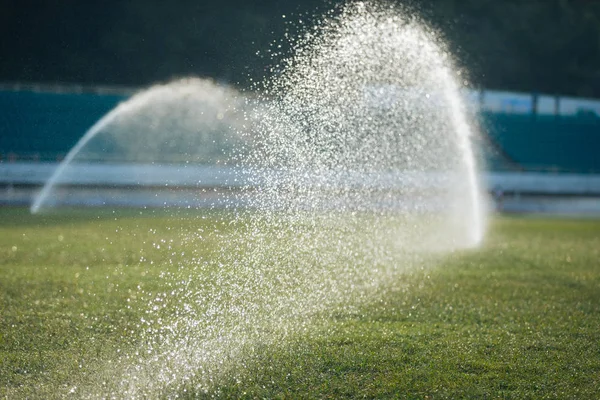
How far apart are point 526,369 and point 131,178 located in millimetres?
16358

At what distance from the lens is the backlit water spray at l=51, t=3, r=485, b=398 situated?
307 centimetres

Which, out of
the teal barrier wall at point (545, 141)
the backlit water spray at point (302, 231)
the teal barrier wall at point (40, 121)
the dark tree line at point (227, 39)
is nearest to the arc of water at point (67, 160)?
the teal barrier wall at point (40, 121)

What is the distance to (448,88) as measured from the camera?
28.6 feet

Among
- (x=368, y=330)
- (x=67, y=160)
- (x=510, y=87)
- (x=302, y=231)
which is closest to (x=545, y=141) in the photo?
(x=510, y=87)

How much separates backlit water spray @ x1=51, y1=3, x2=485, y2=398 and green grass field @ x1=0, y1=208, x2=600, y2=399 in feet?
0.41

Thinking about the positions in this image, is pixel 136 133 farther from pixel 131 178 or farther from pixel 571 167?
pixel 571 167

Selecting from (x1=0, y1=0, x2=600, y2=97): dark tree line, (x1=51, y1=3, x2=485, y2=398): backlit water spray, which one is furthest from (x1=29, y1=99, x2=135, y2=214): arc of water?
(x1=51, y1=3, x2=485, y2=398): backlit water spray

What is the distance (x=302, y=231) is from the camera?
15.7ft

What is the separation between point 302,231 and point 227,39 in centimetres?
181

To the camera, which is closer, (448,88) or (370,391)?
(370,391)

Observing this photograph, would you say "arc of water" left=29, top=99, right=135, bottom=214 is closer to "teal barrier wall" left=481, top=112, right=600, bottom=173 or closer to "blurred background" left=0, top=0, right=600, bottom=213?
"blurred background" left=0, top=0, right=600, bottom=213

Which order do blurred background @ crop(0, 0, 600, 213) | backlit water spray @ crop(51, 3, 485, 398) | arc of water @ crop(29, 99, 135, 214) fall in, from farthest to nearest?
1. blurred background @ crop(0, 0, 600, 213)
2. arc of water @ crop(29, 99, 135, 214)
3. backlit water spray @ crop(51, 3, 485, 398)

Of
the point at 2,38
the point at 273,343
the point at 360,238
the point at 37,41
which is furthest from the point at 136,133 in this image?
the point at 273,343

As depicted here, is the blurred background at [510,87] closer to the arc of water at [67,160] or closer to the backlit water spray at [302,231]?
the arc of water at [67,160]
